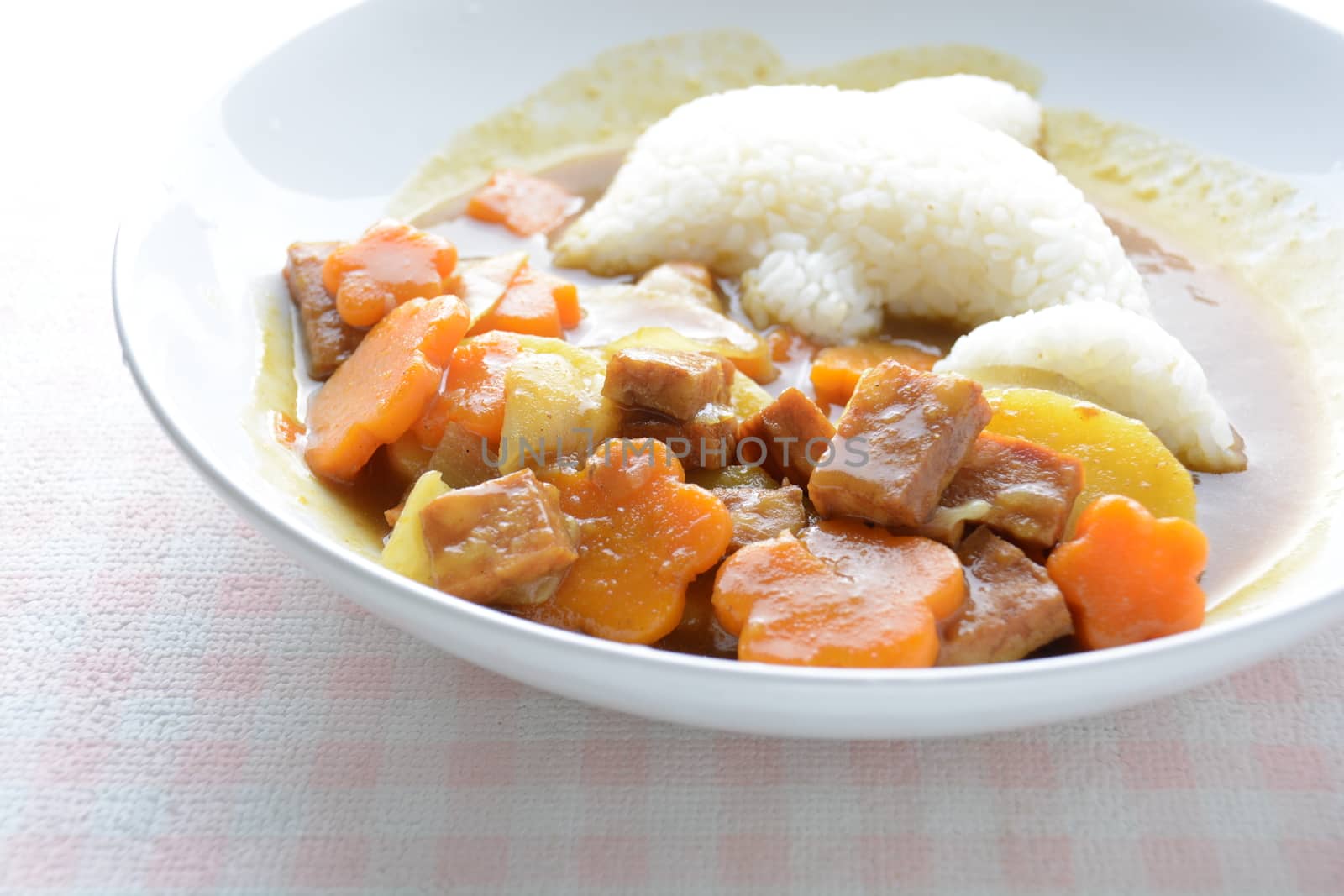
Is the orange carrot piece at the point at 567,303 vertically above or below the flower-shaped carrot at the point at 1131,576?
below

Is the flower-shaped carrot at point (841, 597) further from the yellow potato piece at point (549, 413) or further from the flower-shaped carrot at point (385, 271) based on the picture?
the flower-shaped carrot at point (385, 271)

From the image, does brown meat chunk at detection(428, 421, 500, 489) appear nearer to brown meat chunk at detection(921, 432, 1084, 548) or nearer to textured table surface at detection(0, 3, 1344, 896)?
textured table surface at detection(0, 3, 1344, 896)

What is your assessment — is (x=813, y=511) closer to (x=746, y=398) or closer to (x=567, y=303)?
(x=746, y=398)

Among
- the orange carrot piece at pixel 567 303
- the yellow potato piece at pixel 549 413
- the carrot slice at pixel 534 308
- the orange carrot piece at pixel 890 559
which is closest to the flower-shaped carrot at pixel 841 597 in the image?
the orange carrot piece at pixel 890 559

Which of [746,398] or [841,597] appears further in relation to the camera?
[746,398]

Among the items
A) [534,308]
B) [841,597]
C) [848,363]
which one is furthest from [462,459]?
[848,363]

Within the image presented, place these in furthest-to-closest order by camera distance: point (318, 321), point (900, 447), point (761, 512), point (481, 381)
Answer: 1. point (318, 321)
2. point (481, 381)
3. point (761, 512)
4. point (900, 447)
